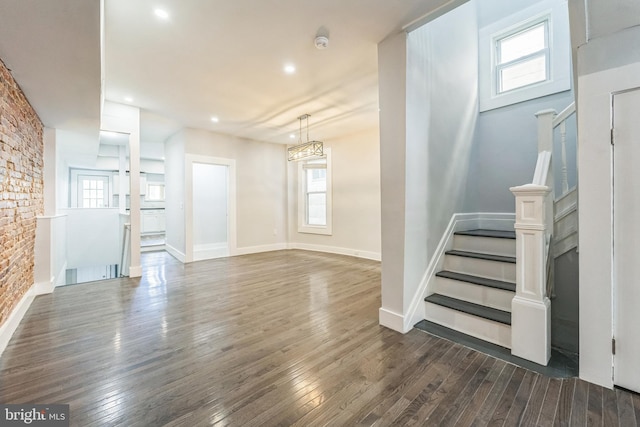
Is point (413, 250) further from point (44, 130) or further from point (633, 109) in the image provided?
point (44, 130)

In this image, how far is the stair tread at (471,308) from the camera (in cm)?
212

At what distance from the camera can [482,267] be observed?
2539 millimetres

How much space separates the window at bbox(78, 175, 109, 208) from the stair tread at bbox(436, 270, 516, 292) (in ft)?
32.9

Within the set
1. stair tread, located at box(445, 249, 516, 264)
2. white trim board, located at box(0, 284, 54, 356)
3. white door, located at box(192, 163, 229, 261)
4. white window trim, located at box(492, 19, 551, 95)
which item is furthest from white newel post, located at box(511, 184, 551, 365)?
white door, located at box(192, 163, 229, 261)

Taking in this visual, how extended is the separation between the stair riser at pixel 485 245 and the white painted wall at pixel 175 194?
4.89 m

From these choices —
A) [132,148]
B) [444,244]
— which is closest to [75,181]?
[132,148]

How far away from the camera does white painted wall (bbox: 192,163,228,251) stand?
22.2ft

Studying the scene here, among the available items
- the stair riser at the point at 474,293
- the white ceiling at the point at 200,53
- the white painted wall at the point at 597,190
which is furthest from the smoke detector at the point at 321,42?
the stair riser at the point at 474,293

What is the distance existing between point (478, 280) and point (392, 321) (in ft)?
2.86

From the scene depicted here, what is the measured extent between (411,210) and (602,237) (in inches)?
47.4

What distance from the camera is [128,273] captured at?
14.4 ft

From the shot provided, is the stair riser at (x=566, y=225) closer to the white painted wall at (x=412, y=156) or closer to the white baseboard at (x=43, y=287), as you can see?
the white painted wall at (x=412, y=156)

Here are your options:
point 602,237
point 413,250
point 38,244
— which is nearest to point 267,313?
point 413,250

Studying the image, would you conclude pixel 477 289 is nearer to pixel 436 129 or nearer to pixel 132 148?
pixel 436 129
